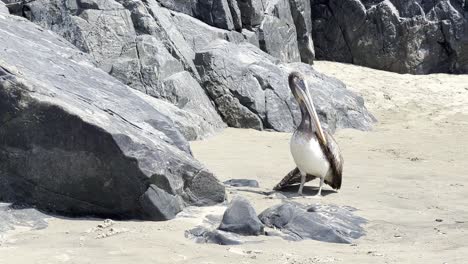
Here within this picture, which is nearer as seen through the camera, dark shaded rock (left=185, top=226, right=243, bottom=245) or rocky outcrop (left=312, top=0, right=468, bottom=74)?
Answer: dark shaded rock (left=185, top=226, right=243, bottom=245)

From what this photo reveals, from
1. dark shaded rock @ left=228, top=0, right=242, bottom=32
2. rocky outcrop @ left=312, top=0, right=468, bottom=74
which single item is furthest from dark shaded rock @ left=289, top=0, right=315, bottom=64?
dark shaded rock @ left=228, top=0, right=242, bottom=32

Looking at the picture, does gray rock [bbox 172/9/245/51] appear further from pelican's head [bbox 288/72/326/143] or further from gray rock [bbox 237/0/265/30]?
pelican's head [bbox 288/72/326/143]

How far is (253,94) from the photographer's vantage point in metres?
13.0

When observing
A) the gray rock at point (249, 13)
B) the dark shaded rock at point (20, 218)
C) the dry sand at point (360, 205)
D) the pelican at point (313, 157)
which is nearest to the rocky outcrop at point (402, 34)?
the dry sand at point (360, 205)

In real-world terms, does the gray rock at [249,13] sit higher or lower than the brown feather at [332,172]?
higher

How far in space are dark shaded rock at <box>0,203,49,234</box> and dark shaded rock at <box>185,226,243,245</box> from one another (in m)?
1.09

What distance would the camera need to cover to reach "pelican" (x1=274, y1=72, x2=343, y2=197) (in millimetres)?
8203

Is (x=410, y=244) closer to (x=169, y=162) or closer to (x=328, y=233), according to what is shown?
(x=328, y=233)

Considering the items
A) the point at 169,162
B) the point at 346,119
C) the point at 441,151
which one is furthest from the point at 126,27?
the point at 169,162

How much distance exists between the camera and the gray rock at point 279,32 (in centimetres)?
1574

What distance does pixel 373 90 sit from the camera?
16.2 metres

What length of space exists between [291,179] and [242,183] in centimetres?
54

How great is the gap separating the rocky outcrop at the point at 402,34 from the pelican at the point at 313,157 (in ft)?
32.7

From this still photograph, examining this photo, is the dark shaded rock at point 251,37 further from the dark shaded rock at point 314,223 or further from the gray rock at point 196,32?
the dark shaded rock at point 314,223
